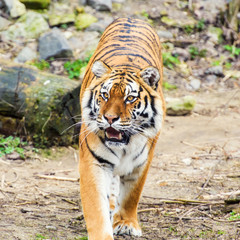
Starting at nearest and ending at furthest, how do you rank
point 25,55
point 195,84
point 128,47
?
point 128,47
point 25,55
point 195,84

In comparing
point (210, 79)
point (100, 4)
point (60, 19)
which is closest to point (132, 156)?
point (210, 79)

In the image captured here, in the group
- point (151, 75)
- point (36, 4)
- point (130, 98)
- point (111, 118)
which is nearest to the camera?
point (111, 118)

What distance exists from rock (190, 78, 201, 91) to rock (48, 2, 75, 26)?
9.46 feet

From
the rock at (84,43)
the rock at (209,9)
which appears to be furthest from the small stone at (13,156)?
the rock at (209,9)

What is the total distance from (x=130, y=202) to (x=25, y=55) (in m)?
5.28

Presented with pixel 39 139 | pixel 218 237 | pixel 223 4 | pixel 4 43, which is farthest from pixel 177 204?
pixel 223 4

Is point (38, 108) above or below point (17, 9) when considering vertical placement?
above

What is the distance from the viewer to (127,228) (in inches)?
140

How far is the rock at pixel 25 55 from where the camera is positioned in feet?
26.4

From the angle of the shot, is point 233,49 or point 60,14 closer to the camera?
point 60,14

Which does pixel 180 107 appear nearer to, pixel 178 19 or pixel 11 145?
pixel 11 145

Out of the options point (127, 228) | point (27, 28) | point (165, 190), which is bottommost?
point (27, 28)

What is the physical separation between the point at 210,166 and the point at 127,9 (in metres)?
5.79

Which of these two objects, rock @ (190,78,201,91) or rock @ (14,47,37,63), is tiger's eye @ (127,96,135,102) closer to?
rock @ (14,47,37,63)
